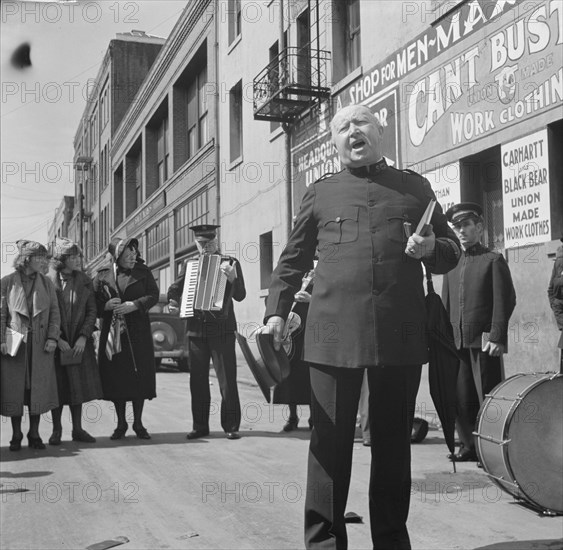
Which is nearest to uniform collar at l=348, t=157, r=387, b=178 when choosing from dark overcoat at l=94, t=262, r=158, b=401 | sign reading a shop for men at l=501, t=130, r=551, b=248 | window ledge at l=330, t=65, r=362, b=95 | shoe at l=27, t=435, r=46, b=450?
dark overcoat at l=94, t=262, r=158, b=401

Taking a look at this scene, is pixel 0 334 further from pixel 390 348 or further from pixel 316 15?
pixel 316 15

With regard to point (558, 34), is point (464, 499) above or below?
below

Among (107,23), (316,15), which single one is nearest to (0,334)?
(107,23)

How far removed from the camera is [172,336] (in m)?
16.7

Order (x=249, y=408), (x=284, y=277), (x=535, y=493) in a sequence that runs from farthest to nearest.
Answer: (x=249, y=408)
(x=535, y=493)
(x=284, y=277)

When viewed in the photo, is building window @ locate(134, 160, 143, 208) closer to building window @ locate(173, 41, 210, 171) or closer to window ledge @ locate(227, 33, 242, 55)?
building window @ locate(173, 41, 210, 171)

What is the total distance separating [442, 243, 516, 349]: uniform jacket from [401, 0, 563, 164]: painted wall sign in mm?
2307

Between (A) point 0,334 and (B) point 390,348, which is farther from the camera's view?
(A) point 0,334

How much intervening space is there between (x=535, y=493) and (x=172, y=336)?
13.3m

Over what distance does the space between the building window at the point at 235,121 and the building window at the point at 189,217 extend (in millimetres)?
2803

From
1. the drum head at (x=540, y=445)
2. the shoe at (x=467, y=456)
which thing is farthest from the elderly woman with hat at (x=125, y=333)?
the drum head at (x=540, y=445)

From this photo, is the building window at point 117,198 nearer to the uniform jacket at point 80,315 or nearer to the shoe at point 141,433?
the uniform jacket at point 80,315

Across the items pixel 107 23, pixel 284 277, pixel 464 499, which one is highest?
pixel 107 23

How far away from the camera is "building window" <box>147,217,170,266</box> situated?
2869 centimetres
